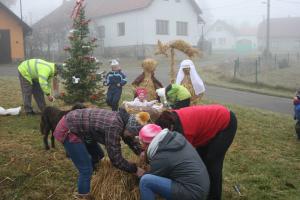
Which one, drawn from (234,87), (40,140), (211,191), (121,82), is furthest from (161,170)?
(234,87)

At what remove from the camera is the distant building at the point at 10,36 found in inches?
1073

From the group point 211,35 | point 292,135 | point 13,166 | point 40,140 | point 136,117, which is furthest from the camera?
point 211,35

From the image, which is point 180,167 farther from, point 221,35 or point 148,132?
point 221,35

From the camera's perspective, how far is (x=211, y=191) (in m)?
5.23

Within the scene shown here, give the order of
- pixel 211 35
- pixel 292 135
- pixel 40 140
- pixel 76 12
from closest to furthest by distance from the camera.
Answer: pixel 40 140, pixel 292 135, pixel 76 12, pixel 211 35

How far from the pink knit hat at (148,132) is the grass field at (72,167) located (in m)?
1.80

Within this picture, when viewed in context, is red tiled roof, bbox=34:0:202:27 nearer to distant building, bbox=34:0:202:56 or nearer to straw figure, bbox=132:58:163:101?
distant building, bbox=34:0:202:56

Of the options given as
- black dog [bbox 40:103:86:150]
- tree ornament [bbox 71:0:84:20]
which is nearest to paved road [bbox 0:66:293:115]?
tree ornament [bbox 71:0:84:20]

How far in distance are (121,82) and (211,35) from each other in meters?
73.4

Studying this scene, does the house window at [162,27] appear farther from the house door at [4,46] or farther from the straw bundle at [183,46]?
the straw bundle at [183,46]

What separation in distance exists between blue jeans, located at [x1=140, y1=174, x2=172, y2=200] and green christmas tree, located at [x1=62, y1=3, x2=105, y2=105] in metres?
6.32

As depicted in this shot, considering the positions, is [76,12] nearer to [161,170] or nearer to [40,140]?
[40,140]

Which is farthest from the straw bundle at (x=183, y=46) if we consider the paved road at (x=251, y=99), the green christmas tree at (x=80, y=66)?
the paved road at (x=251, y=99)

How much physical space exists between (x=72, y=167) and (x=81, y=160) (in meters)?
1.76
